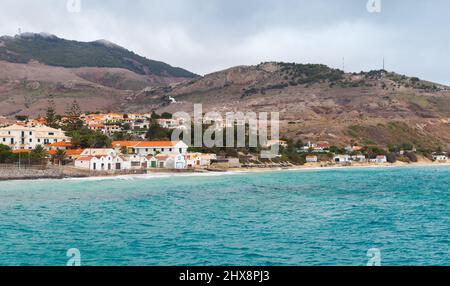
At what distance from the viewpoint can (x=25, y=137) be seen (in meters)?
76.1

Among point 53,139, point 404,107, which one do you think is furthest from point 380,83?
point 53,139

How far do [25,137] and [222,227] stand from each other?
196 feet

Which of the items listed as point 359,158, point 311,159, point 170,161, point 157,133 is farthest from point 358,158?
point 170,161

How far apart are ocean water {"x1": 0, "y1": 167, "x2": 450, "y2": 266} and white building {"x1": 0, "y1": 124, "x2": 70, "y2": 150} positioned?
1447 inches

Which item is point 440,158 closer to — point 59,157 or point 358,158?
point 358,158

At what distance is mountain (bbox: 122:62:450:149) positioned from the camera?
12050 cm

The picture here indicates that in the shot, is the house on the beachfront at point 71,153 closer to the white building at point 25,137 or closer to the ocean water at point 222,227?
the white building at point 25,137

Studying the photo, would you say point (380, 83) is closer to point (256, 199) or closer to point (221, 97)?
point (221, 97)

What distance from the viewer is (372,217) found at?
90.4 ft

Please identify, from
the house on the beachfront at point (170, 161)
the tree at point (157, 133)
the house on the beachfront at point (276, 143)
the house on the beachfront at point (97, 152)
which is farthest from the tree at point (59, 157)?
the house on the beachfront at point (276, 143)

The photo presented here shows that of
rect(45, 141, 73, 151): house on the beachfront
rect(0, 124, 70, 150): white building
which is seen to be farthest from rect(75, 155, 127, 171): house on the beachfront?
rect(0, 124, 70, 150): white building

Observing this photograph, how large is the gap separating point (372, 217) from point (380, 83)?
159 meters

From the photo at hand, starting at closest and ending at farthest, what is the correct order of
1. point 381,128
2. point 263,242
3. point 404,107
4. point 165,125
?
point 263,242 → point 165,125 → point 381,128 → point 404,107

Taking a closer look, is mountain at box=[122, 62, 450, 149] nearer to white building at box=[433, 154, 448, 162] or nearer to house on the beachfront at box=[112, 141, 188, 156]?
white building at box=[433, 154, 448, 162]
